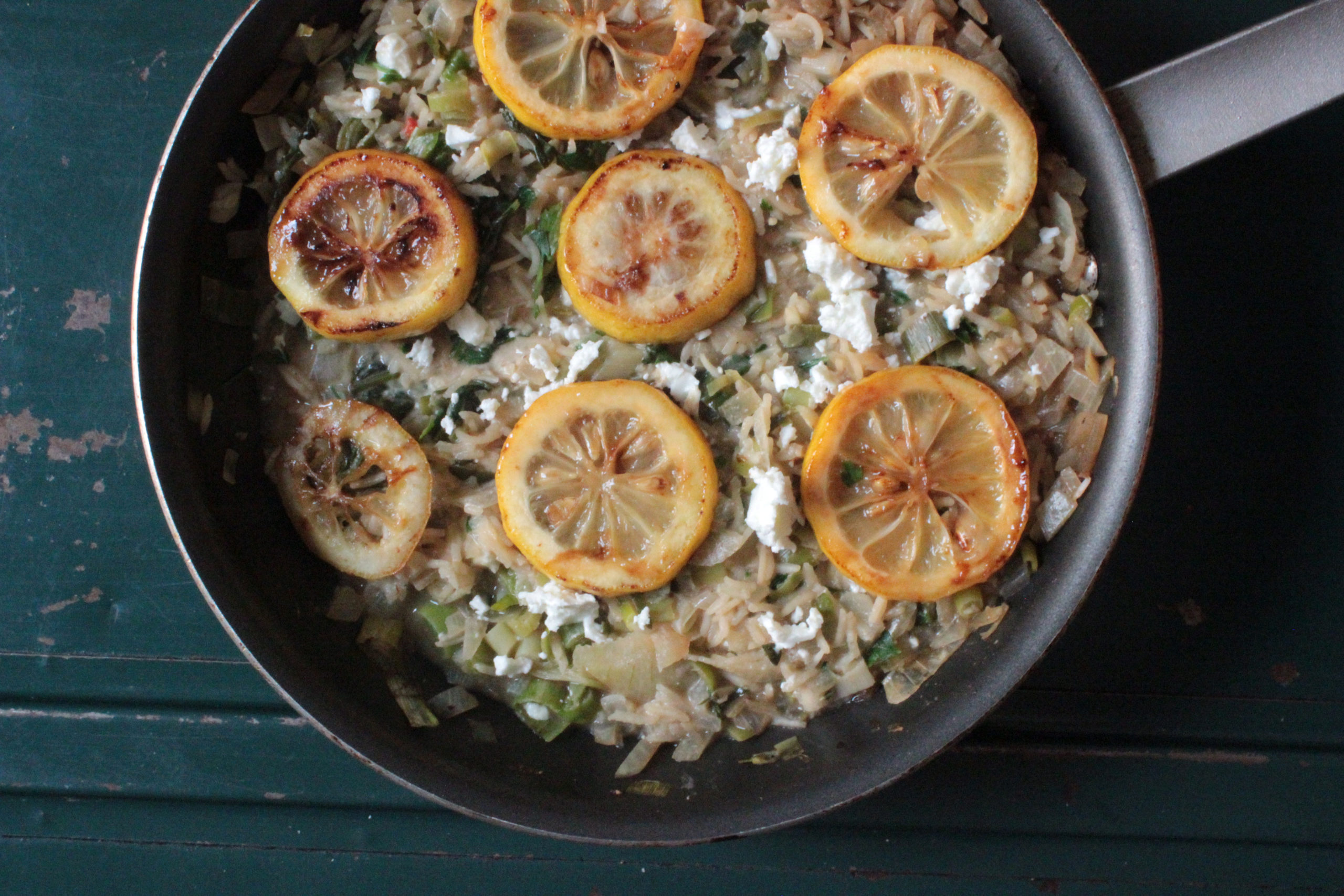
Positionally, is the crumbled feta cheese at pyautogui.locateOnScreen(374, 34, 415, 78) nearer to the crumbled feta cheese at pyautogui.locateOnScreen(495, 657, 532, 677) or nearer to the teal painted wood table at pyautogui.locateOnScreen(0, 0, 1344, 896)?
the teal painted wood table at pyautogui.locateOnScreen(0, 0, 1344, 896)

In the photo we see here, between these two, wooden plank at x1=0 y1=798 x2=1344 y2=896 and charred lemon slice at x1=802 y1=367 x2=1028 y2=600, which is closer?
charred lemon slice at x1=802 y1=367 x2=1028 y2=600

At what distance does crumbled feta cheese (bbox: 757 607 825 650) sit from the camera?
2.22 meters

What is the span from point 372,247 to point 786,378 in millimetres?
993

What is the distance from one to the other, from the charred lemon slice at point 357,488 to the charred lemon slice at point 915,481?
0.92 m

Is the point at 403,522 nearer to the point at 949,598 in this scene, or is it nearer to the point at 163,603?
the point at 163,603

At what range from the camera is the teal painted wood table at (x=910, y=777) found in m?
2.66

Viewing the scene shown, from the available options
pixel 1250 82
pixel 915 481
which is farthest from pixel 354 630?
pixel 1250 82

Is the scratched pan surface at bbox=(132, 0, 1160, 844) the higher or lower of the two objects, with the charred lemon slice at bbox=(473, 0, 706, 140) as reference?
Answer: lower

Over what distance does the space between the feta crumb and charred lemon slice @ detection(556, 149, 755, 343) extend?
101 mm

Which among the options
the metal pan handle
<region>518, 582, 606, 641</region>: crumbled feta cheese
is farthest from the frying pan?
<region>518, 582, 606, 641</region>: crumbled feta cheese

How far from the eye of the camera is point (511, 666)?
2.35 metres

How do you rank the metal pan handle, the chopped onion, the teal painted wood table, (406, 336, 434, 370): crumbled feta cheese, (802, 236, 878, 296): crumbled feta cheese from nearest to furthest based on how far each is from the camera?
the metal pan handle
(802, 236, 878, 296): crumbled feta cheese
(406, 336, 434, 370): crumbled feta cheese
the chopped onion
the teal painted wood table

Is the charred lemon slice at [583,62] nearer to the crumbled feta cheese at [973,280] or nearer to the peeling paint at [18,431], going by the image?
the crumbled feta cheese at [973,280]

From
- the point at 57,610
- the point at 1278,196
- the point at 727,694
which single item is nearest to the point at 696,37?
the point at 727,694
